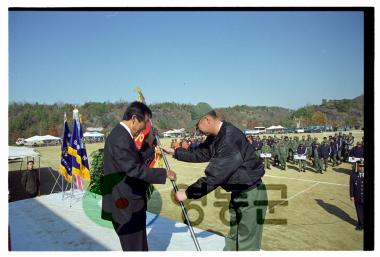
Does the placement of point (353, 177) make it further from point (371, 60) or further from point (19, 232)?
point (19, 232)

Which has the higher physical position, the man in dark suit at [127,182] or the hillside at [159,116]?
the hillside at [159,116]

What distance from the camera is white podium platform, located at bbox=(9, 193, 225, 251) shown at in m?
4.09

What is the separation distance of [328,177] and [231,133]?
Result: 11251mm

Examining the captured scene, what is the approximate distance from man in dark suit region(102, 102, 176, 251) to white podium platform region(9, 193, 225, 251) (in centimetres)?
131

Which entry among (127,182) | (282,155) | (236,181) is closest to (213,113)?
(236,181)

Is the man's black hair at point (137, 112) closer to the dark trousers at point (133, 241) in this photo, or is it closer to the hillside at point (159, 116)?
the dark trousers at point (133, 241)

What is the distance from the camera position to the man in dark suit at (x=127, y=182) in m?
2.78

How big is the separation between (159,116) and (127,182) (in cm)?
8019

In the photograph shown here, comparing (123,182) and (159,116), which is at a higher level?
(159,116)

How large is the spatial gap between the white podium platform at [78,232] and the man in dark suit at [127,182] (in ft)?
4.30

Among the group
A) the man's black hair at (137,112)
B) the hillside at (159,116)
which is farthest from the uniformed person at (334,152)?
the hillside at (159,116)

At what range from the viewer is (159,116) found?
82500 mm

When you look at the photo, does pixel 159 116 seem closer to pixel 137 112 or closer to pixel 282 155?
pixel 282 155
